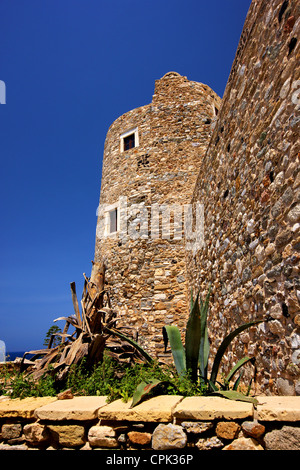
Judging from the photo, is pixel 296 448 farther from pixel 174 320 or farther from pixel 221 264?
pixel 174 320

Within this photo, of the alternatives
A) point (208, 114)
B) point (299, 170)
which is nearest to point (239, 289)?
point (299, 170)

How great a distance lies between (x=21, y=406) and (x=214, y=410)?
1.28 m

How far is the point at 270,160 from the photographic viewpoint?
2648mm

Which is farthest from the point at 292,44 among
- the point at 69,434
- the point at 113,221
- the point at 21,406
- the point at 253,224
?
the point at 113,221

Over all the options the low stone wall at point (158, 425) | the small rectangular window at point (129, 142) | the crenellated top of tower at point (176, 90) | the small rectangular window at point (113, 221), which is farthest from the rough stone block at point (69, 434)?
the crenellated top of tower at point (176, 90)

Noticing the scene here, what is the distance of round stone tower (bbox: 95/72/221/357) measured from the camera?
743cm

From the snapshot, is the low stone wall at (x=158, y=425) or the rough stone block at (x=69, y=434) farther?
the rough stone block at (x=69, y=434)

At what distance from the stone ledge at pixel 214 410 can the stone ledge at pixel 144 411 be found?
0.07 m

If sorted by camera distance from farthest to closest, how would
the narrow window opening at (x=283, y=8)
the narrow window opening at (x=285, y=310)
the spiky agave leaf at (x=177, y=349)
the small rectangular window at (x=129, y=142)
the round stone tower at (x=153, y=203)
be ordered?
the small rectangular window at (x=129, y=142)
the round stone tower at (x=153, y=203)
the narrow window opening at (x=283, y=8)
the spiky agave leaf at (x=177, y=349)
the narrow window opening at (x=285, y=310)

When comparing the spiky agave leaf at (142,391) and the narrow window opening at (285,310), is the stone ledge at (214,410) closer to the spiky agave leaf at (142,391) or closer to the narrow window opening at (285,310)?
the spiky agave leaf at (142,391)

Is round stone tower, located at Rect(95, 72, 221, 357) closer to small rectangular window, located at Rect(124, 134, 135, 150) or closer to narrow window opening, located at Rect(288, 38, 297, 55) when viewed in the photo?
small rectangular window, located at Rect(124, 134, 135, 150)

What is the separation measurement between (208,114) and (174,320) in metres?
5.73

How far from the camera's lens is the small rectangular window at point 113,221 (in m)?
8.96

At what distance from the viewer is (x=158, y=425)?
164 cm
